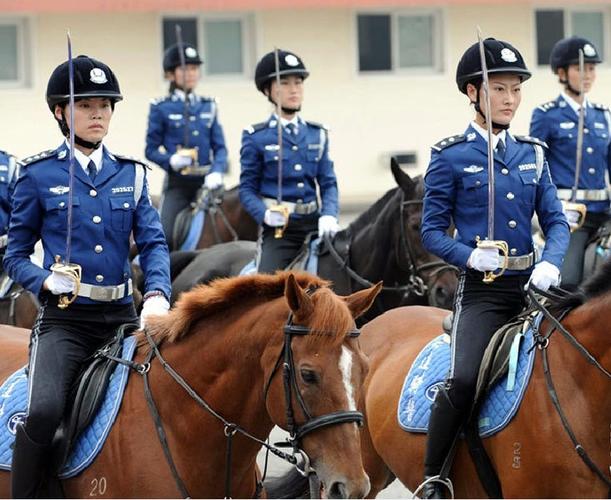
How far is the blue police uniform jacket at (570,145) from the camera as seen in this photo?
12.0 m

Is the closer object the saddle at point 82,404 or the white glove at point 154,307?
the saddle at point 82,404

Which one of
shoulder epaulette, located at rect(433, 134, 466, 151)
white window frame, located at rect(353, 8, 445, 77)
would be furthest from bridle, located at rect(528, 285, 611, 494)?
white window frame, located at rect(353, 8, 445, 77)

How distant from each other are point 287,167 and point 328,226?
67 centimetres

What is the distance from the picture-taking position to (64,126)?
6.95m

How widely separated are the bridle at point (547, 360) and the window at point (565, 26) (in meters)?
21.6

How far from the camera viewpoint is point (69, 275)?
6.55 meters

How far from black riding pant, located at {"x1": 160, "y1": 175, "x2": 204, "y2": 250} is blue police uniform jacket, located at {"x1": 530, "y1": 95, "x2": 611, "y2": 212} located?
5.35m

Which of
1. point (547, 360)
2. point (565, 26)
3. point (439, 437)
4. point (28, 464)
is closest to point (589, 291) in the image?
point (547, 360)

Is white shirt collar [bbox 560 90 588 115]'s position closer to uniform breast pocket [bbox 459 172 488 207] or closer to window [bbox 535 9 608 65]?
uniform breast pocket [bbox 459 172 488 207]

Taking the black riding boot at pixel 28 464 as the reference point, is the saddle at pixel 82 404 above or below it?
above

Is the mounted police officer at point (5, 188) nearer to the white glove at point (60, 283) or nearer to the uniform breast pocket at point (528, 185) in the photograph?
the white glove at point (60, 283)

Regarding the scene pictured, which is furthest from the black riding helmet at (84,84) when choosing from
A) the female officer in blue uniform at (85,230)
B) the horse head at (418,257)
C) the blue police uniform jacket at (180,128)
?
the blue police uniform jacket at (180,128)

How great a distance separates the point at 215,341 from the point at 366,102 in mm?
21487

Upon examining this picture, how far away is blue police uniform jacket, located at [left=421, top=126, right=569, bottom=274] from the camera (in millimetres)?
7395
